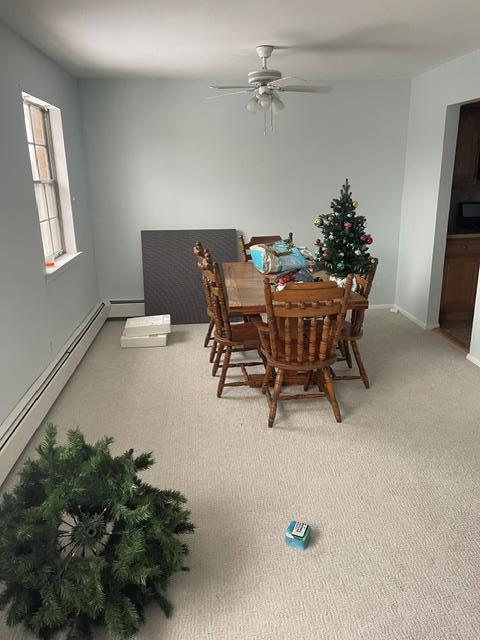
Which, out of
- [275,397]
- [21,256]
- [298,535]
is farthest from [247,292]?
[298,535]

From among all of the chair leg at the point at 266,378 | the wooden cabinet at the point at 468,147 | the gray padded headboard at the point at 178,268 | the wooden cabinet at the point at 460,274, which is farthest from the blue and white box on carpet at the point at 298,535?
the wooden cabinet at the point at 468,147

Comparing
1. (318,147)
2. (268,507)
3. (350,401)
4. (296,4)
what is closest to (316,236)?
(318,147)

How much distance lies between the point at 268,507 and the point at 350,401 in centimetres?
125

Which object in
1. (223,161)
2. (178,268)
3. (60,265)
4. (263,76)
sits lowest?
(178,268)

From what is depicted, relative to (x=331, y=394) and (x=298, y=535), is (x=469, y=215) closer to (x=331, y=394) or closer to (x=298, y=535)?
(x=331, y=394)

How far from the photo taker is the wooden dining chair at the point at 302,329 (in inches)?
106

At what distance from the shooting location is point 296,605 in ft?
5.90

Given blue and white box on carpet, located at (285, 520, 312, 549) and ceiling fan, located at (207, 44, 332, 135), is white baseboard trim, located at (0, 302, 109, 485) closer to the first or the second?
blue and white box on carpet, located at (285, 520, 312, 549)

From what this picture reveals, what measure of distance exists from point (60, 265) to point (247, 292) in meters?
1.59

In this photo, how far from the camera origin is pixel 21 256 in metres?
3.03

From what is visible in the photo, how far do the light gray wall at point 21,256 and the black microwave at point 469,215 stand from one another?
3.94 metres

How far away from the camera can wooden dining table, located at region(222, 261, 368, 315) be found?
2980 mm

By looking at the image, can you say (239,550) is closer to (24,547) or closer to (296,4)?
(24,547)

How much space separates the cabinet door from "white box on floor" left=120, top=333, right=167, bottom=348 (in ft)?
9.34
